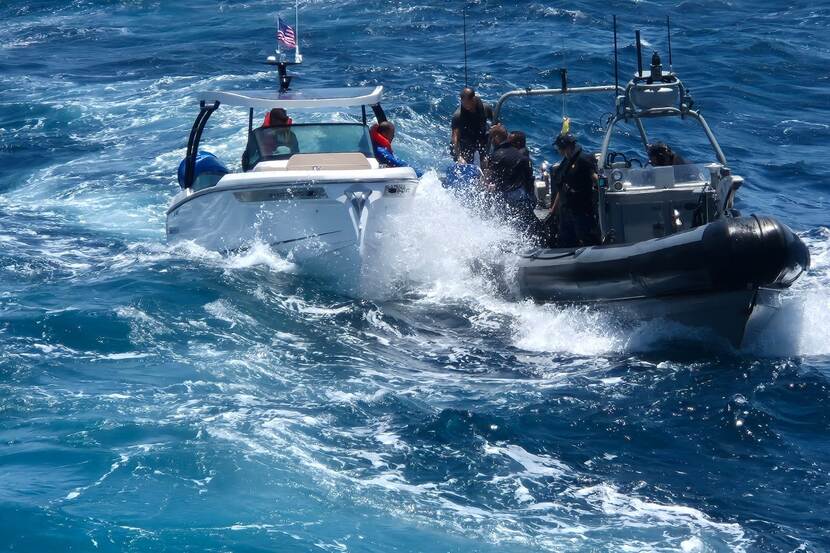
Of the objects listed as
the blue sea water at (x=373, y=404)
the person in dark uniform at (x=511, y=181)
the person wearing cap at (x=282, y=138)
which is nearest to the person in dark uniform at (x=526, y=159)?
the person in dark uniform at (x=511, y=181)

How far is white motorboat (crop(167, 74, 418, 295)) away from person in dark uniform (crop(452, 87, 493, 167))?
185 cm

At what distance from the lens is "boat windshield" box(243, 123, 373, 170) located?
10891 millimetres

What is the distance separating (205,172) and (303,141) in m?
1.13

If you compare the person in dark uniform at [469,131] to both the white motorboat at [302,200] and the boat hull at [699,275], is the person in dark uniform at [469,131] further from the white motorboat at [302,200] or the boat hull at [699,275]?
the boat hull at [699,275]

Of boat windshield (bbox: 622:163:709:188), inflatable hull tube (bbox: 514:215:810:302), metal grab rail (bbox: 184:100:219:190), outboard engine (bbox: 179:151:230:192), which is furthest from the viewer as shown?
outboard engine (bbox: 179:151:230:192)

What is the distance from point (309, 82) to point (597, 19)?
29.7 feet

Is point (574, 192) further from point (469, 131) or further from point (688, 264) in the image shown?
point (469, 131)

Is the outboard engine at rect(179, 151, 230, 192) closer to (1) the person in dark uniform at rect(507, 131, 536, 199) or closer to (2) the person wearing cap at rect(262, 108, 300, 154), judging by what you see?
(2) the person wearing cap at rect(262, 108, 300, 154)

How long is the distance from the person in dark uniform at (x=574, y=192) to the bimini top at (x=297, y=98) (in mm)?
2167

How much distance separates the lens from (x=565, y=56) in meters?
22.3

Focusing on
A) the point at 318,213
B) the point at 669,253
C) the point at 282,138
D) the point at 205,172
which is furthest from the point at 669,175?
the point at 205,172

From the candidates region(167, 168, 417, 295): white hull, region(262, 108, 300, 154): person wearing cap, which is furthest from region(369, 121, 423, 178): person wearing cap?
region(167, 168, 417, 295): white hull

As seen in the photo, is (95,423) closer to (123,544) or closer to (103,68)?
(123,544)

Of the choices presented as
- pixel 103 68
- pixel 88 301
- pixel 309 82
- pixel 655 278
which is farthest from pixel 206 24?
pixel 655 278
